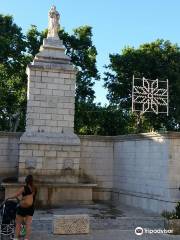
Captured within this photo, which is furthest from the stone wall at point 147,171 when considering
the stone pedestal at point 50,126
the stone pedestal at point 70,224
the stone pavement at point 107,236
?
the stone pedestal at point 70,224

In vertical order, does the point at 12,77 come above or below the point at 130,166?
above

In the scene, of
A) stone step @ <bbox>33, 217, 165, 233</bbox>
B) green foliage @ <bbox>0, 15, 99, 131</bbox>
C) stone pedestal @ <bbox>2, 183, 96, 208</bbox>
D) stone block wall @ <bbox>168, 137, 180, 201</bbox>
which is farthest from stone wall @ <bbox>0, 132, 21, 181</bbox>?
green foliage @ <bbox>0, 15, 99, 131</bbox>

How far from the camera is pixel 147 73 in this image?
94.5 feet

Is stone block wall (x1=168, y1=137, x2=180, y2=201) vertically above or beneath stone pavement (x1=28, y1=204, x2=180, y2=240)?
above

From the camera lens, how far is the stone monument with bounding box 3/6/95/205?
16.2m

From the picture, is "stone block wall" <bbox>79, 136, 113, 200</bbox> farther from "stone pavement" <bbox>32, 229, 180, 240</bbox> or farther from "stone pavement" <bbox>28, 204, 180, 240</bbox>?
"stone pavement" <bbox>32, 229, 180, 240</bbox>

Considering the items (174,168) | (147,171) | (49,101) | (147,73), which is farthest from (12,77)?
(174,168)

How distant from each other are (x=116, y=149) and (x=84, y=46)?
1355 centimetres

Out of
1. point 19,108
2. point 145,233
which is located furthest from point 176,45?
point 145,233

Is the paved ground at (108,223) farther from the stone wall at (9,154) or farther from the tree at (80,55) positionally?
the tree at (80,55)

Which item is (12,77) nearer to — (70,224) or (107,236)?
(70,224)

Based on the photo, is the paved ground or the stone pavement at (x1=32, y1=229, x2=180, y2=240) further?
the paved ground

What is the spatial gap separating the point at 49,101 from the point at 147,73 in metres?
13.7

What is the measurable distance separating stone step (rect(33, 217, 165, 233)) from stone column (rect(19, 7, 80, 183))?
4.70 metres
